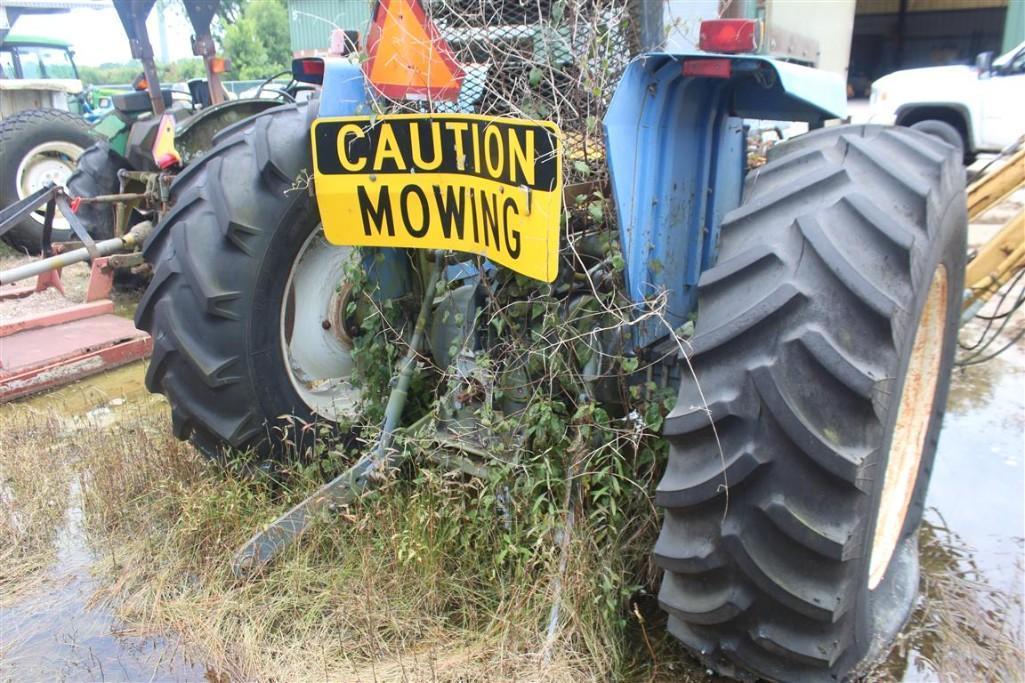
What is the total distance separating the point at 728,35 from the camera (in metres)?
2.03

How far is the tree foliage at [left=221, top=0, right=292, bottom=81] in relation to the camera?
2983 centimetres

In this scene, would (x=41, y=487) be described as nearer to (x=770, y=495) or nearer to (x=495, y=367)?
(x=495, y=367)

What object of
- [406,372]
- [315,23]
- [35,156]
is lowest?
[406,372]

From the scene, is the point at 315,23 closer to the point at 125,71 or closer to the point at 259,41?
the point at 259,41

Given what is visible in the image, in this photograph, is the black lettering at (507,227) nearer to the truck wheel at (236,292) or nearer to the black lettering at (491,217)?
the black lettering at (491,217)

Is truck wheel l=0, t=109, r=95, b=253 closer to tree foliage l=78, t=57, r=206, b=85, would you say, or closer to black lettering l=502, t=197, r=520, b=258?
black lettering l=502, t=197, r=520, b=258

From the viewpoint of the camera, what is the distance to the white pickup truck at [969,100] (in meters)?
9.27

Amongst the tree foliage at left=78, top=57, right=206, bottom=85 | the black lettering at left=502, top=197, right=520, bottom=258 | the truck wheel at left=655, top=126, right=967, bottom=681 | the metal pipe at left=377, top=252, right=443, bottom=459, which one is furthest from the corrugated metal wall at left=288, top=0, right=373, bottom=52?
the truck wheel at left=655, top=126, right=967, bottom=681

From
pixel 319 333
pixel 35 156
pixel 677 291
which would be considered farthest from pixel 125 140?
pixel 677 291

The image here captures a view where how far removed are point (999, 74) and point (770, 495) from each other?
9647mm

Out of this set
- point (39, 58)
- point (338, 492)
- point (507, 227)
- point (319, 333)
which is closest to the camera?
point (507, 227)

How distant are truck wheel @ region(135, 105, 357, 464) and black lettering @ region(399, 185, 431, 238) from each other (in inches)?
20.4

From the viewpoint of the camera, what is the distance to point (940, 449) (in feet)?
12.2

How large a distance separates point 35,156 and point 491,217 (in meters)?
6.99
